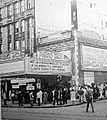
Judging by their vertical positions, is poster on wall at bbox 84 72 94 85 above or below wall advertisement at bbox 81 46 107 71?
below

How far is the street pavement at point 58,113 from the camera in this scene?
15.0ft

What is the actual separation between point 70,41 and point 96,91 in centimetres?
104

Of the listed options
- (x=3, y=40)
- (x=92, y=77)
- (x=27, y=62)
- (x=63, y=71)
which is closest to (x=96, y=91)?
(x=92, y=77)

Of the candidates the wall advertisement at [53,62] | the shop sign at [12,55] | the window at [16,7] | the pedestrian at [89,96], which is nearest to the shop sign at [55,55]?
the wall advertisement at [53,62]

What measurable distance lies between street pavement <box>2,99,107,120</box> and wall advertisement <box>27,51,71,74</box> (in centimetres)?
70

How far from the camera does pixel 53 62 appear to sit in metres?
5.11

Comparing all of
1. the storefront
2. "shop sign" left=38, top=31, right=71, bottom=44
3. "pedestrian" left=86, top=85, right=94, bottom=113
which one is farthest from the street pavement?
"shop sign" left=38, top=31, right=71, bottom=44

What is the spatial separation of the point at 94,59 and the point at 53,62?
2.52 feet

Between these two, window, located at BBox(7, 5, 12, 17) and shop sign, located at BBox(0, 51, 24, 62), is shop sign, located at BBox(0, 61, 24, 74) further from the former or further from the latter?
window, located at BBox(7, 5, 12, 17)

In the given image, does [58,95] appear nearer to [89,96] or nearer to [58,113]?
[58,113]

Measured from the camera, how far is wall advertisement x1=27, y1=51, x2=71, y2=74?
4.99m

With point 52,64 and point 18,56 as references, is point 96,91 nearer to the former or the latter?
point 52,64

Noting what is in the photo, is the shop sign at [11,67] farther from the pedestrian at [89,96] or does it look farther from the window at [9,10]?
the pedestrian at [89,96]

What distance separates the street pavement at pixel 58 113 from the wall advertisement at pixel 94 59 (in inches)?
24.9
